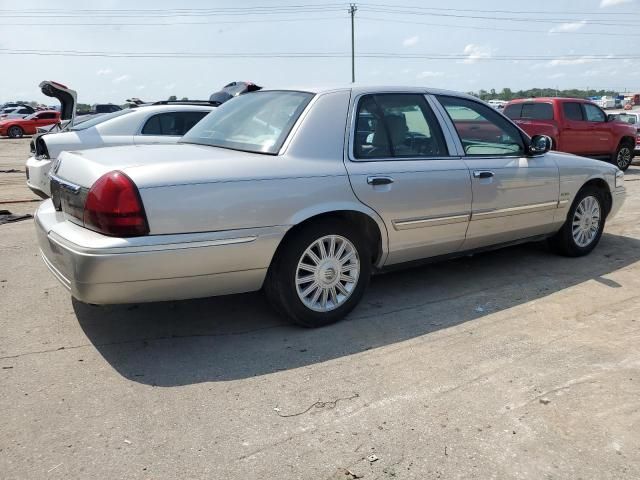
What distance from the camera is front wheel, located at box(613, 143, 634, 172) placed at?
45.1ft

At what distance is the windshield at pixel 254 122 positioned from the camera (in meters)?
3.75

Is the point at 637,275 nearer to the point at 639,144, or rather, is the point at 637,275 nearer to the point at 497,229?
the point at 497,229

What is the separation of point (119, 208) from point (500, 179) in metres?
2.92

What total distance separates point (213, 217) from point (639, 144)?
627 inches

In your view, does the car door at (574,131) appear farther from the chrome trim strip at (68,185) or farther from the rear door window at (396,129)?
the chrome trim strip at (68,185)

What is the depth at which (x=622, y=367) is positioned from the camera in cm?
329

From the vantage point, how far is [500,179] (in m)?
4.56

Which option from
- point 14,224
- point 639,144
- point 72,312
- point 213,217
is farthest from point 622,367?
point 639,144

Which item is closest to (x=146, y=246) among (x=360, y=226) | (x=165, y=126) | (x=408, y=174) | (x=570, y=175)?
(x=360, y=226)

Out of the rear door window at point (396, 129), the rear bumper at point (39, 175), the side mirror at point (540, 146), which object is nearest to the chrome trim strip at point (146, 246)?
the rear door window at point (396, 129)

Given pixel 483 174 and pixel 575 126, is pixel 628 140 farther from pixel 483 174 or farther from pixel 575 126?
pixel 483 174

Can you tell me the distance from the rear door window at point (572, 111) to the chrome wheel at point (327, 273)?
34.3ft

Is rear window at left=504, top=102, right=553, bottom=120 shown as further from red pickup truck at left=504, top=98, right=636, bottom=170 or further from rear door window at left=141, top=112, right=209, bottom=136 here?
rear door window at left=141, top=112, right=209, bottom=136

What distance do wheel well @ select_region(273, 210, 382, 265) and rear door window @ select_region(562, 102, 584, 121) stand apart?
1019 centimetres
